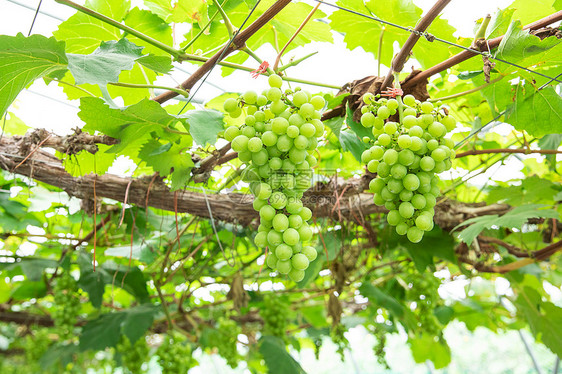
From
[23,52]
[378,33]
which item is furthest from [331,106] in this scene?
[23,52]

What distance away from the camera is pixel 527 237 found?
229 cm

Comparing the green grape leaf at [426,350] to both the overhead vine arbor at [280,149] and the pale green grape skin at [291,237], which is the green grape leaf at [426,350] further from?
the pale green grape skin at [291,237]

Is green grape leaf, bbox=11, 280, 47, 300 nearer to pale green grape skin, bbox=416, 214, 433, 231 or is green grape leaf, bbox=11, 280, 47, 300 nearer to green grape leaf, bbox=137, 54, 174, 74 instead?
green grape leaf, bbox=137, 54, 174, 74

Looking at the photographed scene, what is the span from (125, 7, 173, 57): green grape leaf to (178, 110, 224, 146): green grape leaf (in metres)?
0.46

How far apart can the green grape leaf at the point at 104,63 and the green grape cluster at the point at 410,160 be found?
0.57 metres

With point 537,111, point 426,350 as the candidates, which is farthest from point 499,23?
point 426,350

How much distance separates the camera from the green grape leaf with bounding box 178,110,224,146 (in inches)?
42.1

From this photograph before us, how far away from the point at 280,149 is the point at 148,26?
98 cm

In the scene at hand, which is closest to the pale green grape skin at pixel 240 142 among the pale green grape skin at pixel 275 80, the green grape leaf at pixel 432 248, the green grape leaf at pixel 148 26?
the pale green grape skin at pixel 275 80

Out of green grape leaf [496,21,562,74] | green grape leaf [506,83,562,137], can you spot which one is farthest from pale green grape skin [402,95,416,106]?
green grape leaf [506,83,562,137]

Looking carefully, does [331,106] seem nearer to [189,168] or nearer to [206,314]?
[189,168]

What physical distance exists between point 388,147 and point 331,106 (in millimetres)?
406

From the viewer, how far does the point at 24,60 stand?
96 centimetres

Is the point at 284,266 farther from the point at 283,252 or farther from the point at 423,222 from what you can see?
the point at 423,222
